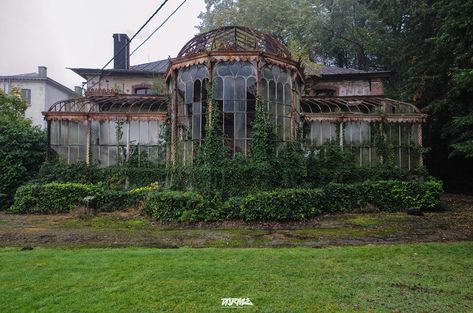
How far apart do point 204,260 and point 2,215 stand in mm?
11211

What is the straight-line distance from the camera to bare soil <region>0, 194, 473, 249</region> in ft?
28.9

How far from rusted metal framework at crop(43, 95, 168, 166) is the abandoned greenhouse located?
0.05 metres

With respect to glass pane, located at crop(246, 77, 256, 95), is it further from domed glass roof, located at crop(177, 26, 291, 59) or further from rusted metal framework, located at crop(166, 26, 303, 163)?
domed glass roof, located at crop(177, 26, 291, 59)

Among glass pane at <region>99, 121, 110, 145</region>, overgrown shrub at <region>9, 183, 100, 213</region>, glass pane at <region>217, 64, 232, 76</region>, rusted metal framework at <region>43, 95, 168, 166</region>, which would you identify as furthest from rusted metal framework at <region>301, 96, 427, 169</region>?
overgrown shrub at <region>9, 183, 100, 213</region>

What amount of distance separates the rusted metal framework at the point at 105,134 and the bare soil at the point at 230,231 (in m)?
4.55

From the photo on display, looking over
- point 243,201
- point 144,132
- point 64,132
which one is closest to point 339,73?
point 144,132

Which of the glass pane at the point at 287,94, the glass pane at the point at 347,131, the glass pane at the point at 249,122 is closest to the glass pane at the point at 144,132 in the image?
the glass pane at the point at 249,122

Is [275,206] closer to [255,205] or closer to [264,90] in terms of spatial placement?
[255,205]

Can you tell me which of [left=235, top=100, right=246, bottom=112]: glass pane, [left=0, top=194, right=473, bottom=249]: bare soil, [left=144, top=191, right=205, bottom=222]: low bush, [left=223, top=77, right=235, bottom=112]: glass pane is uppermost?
[left=223, top=77, right=235, bottom=112]: glass pane

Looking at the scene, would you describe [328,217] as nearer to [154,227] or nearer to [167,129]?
[154,227]

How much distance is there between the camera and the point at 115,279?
538 centimetres

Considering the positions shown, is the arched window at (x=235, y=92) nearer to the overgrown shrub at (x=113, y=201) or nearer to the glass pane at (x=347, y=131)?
the overgrown shrub at (x=113, y=201)

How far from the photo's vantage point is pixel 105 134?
17.3 m

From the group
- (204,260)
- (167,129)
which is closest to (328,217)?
(204,260)
